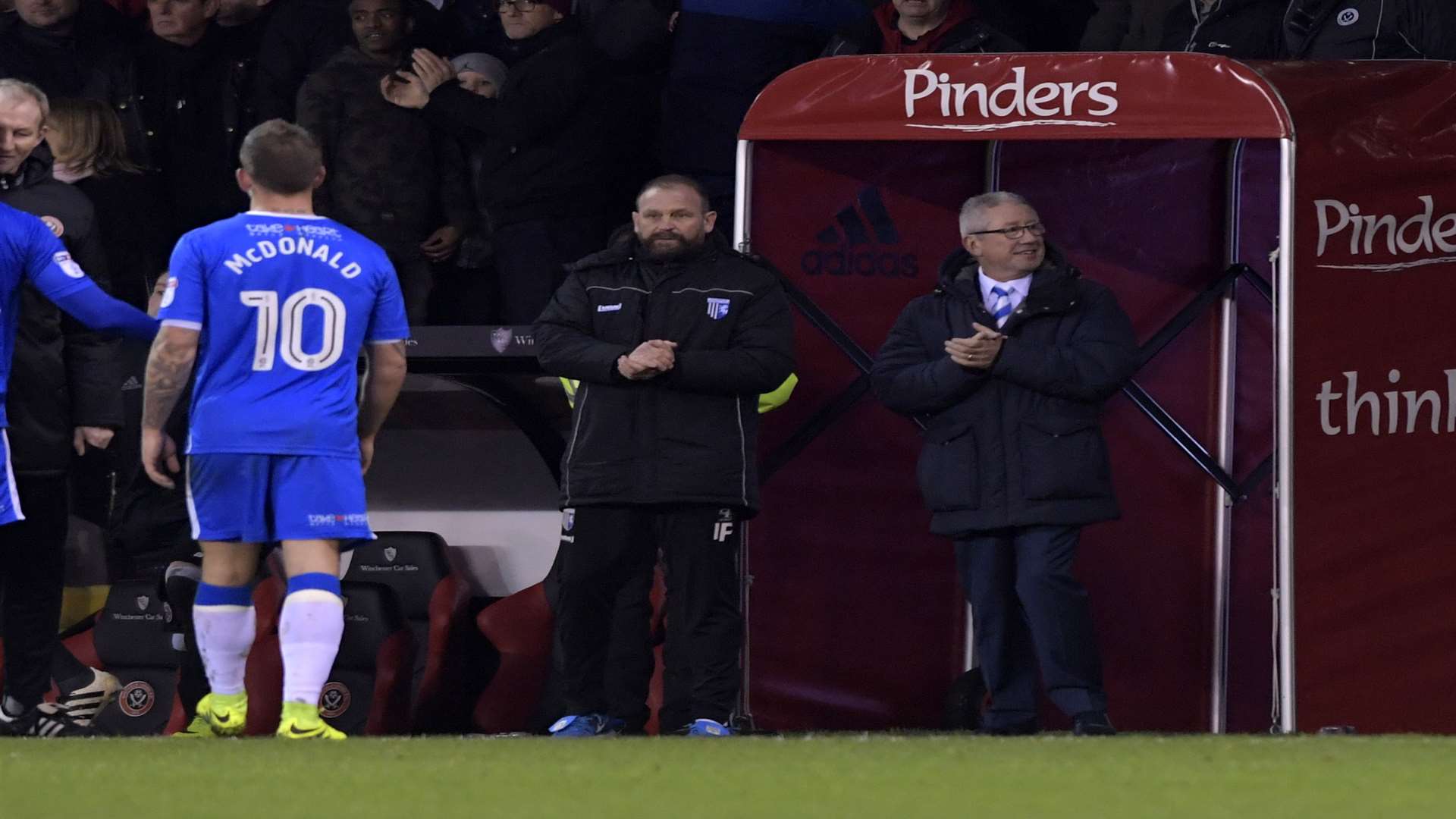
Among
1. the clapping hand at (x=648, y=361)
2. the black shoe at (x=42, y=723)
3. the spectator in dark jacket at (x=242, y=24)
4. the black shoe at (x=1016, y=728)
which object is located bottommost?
the black shoe at (x=42, y=723)

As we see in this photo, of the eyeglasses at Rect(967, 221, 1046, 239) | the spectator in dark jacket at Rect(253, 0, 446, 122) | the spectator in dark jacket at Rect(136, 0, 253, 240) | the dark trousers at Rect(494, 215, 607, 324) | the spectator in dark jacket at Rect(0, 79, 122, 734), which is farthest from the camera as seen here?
the spectator in dark jacket at Rect(136, 0, 253, 240)

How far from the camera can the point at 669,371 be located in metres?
7.07

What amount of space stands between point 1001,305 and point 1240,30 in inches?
78.1

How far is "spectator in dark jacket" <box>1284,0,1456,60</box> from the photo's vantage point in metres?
8.17

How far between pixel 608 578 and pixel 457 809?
8.77 ft

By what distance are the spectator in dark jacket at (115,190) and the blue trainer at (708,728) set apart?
3.47 metres

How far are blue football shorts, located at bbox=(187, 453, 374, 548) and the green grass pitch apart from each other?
600 millimetres

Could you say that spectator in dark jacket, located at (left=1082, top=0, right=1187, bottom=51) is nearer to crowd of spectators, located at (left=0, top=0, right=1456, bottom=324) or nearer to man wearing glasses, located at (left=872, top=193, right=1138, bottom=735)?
crowd of spectators, located at (left=0, top=0, right=1456, bottom=324)

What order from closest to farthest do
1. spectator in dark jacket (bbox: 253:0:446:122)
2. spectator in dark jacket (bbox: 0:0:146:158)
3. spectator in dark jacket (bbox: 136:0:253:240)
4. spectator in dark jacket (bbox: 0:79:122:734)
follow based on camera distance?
spectator in dark jacket (bbox: 0:79:122:734)
spectator in dark jacket (bbox: 253:0:446:122)
spectator in dark jacket (bbox: 136:0:253:240)
spectator in dark jacket (bbox: 0:0:146:158)

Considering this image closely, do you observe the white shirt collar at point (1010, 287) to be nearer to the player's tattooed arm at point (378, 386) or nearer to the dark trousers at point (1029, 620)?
the dark trousers at point (1029, 620)

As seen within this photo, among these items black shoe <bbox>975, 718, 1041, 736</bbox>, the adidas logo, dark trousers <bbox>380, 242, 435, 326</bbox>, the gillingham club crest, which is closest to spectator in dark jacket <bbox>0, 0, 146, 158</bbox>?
dark trousers <bbox>380, 242, 435, 326</bbox>

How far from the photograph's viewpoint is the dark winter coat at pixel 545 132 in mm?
9242

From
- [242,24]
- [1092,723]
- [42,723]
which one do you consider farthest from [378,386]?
[242,24]

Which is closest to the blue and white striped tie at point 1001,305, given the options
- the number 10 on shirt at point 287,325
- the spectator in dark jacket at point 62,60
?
the number 10 on shirt at point 287,325
